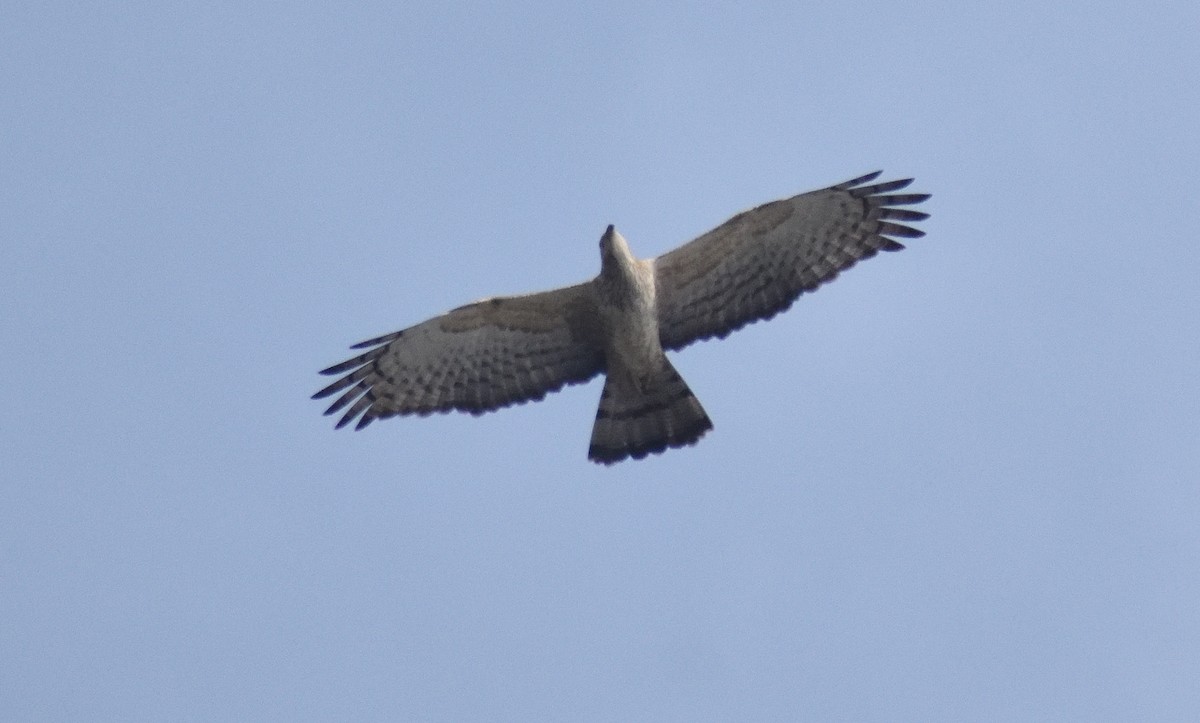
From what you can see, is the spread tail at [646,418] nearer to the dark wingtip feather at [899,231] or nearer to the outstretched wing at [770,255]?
the outstretched wing at [770,255]

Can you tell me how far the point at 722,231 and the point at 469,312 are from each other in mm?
1763

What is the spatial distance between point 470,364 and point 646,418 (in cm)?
126

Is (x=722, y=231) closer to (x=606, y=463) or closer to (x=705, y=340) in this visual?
(x=705, y=340)

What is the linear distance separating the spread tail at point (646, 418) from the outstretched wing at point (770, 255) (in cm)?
30

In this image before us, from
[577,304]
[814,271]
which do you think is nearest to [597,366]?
[577,304]

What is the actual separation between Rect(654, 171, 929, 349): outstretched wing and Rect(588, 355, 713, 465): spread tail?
0.98 feet

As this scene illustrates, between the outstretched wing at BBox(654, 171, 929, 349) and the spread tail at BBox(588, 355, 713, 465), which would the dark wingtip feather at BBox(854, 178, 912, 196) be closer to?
the outstretched wing at BBox(654, 171, 929, 349)

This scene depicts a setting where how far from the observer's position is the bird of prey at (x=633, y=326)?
13.5 metres

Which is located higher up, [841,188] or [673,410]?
[841,188]

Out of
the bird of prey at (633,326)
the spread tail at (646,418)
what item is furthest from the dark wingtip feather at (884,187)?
the spread tail at (646,418)

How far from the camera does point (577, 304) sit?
13609mm

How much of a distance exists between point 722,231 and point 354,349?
2641mm

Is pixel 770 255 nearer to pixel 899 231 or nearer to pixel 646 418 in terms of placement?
pixel 899 231

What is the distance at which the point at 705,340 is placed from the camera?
13781 millimetres
